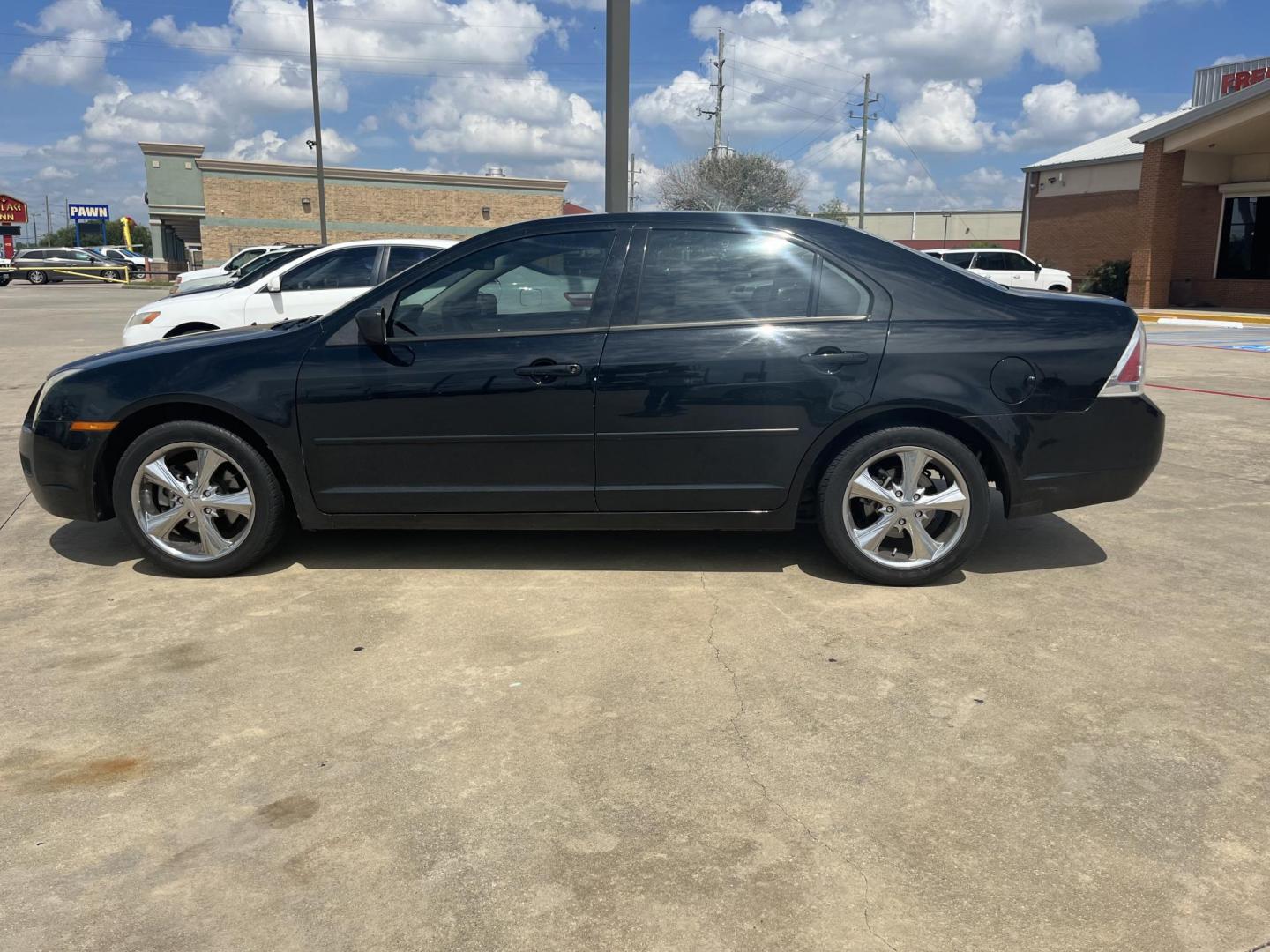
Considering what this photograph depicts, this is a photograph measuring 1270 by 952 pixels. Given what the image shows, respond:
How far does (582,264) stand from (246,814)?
9.16 feet

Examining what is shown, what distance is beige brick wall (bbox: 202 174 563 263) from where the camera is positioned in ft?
168

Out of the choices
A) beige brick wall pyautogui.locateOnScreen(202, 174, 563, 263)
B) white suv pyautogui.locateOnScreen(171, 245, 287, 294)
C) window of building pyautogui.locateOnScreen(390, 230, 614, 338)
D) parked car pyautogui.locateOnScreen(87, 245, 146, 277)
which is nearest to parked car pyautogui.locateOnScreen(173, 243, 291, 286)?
white suv pyautogui.locateOnScreen(171, 245, 287, 294)

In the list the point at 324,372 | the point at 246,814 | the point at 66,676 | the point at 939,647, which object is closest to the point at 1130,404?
the point at 939,647

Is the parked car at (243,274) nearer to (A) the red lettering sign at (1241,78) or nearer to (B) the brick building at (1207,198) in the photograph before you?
(B) the brick building at (1207,198)

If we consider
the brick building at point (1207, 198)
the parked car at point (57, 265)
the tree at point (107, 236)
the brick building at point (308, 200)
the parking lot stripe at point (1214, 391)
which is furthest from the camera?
the tree at point (107, 236)

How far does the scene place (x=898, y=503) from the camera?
454 cm

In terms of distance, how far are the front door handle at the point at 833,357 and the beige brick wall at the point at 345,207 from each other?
49525 millimetres

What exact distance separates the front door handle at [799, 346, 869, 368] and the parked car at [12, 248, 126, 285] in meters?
57.2

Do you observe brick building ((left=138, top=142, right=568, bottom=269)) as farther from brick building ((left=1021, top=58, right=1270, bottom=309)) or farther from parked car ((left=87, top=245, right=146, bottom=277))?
brick building ((left=1021, top=58, right=1270, bottom=309))

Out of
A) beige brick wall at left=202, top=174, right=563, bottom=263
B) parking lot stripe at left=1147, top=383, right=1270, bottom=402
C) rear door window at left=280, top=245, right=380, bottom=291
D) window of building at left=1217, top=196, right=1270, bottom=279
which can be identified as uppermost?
beige brick wall at left=202, top=174, right=563, bottom=263

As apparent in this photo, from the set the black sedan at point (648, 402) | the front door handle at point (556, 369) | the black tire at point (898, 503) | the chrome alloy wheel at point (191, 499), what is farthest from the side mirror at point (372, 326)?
the black tire at point (898, 503)

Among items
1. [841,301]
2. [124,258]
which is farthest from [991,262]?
[124,258]

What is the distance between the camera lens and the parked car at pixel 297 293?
33.1 ft

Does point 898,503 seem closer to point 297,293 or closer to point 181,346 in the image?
point 181,346
